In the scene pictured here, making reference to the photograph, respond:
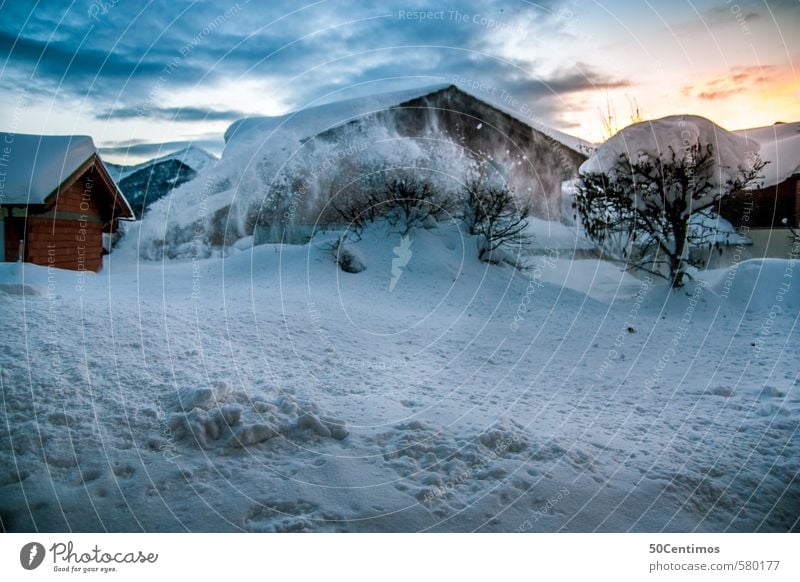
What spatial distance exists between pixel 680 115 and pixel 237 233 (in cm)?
1236

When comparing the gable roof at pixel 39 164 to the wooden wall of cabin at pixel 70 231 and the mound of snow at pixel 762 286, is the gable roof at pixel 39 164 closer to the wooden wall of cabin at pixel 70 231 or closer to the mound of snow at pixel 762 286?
the wooden wall of cabin at pixel 70 231

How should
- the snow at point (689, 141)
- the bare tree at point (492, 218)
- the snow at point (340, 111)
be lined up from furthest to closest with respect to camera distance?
the snow at point (340, 111), the bare tree at point (492, 218), the snow at point (689, 141)

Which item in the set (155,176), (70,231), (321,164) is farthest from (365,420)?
(155,176)

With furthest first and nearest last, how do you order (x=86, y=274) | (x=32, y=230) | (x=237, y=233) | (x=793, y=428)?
(x=237, y=233) → (x=86, y=274) → (x=32, y=230) → (x=793, y=428)

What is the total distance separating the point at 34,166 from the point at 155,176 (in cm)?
1163

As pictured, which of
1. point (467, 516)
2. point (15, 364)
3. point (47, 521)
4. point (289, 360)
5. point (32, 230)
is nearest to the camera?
point (47, 521)

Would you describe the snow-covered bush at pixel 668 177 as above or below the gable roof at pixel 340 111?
below

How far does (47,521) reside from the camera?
9.20 feet

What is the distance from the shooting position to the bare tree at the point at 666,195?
10.4 metres

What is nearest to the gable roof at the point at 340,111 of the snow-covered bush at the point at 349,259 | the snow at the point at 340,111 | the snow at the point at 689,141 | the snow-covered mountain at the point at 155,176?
the snow at the point at 340,111

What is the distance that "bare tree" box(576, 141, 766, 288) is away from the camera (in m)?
10.4

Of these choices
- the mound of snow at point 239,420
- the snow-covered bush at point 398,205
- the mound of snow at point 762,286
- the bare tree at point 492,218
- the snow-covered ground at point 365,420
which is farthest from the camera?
the snow-covered bush at point 398,205

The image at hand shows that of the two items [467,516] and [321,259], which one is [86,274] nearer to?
[321,259]
